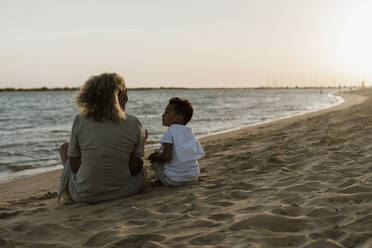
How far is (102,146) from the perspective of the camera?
11.3ft

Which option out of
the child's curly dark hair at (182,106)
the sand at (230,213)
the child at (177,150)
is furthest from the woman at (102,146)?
the child's curly dark hair at (182,106)

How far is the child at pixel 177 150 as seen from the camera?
3.85 metres

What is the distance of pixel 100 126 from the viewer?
3406 millimetres

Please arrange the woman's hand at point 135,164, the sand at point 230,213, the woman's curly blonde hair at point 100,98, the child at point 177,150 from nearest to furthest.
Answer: the sand at point 230,213, the woman's curly blonde hair at point 100,98, the woman's hand at point 135,164, the child at point 177,150

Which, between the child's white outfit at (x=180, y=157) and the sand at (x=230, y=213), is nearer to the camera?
the sand at (x=230, y=213)

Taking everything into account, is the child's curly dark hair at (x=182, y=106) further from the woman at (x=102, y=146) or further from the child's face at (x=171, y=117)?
the woman at (x=102, y=146)

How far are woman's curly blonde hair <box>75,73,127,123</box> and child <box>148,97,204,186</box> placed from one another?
27.4 inches

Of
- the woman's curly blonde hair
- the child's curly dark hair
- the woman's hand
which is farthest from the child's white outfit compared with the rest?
the woman's curly blonde hair

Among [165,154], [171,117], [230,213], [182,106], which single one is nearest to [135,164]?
[165,154]

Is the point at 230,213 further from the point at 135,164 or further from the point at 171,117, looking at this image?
the point at 171,117

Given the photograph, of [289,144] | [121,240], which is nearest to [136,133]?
[121,240]

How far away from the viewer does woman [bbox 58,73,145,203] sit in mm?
3361

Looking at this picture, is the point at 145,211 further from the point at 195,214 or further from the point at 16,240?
the point at 16,240

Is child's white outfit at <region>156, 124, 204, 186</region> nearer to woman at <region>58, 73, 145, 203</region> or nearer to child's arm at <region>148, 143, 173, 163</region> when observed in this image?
child's arm at <region>148, 143, 173, 163</region>
